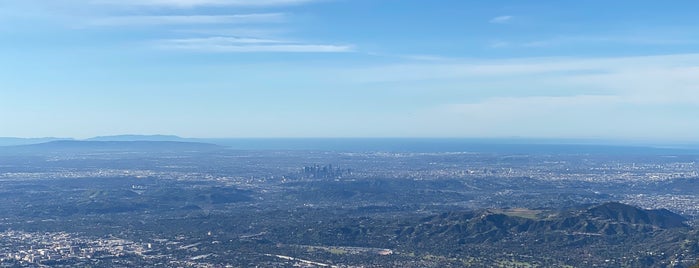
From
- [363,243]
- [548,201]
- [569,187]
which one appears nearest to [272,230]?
[363,243]

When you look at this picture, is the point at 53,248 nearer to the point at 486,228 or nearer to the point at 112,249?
the point at 112,249

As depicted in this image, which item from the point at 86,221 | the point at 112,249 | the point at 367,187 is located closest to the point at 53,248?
the point at 112,249

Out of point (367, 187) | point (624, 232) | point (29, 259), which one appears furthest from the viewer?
point (367, 187)

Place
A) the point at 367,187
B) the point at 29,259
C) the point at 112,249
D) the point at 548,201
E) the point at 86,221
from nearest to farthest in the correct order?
the point at 29,259, the point at 112,249, the point at 86,221, the point at 548,201, the point at 367,187

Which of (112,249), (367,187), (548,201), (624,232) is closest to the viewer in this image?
(112,249)

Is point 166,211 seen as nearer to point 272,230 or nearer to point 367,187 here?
point 272,230

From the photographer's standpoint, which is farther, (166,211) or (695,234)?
(166,211)

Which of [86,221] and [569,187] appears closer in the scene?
[86,221]

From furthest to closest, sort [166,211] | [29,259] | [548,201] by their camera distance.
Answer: [548,201]
[166,211]
[29,259]
